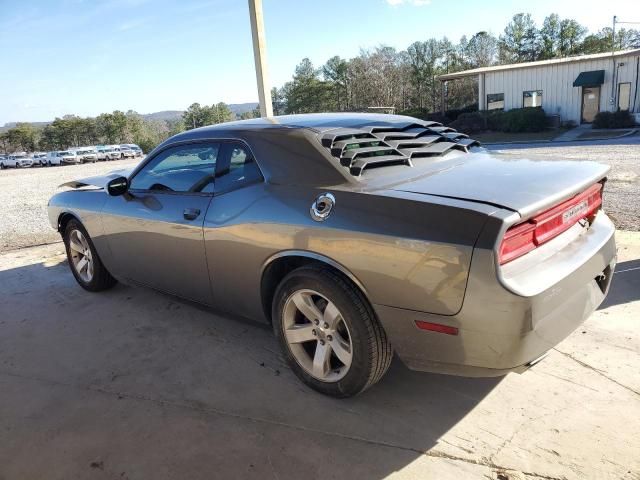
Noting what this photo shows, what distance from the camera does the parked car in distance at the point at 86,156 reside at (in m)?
43.7

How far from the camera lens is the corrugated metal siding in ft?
84.6

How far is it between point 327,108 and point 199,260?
41.8m

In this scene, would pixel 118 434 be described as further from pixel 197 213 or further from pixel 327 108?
pixel 327 108

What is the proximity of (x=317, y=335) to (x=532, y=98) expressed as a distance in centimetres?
3039

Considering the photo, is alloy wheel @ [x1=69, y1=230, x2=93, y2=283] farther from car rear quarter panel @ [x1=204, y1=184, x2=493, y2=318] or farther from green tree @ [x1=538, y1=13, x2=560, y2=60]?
green tree @ [x1=538, y1=13, x2=560, y2=60]

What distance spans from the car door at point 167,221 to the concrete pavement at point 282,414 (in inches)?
19.7

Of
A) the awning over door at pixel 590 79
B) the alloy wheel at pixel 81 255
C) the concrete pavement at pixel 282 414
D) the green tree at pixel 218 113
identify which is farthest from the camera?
the green tree at pixel 218 113

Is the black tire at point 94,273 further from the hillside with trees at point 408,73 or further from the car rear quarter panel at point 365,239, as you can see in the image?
the hillside with trees at point 408,73

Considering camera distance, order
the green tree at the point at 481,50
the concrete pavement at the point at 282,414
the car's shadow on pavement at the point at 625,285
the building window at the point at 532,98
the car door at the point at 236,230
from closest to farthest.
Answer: the concrete pavement at the point at 282,414 → the car door at the point at 236,230 → the car's shadow on pavement at the point at 625,285 → the building window at the point at 532,98 → the green tree at the point at 481,50

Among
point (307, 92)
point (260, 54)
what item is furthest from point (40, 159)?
point (260, 54)

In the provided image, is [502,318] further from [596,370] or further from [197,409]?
[197,409]

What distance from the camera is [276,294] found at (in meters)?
2.92

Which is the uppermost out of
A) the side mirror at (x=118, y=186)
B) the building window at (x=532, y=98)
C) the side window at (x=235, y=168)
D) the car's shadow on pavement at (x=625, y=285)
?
the building window at (x=532, y=98)

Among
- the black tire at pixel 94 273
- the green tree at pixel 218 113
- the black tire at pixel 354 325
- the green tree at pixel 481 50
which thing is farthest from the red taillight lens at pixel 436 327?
the green tree at pixel 218 113
